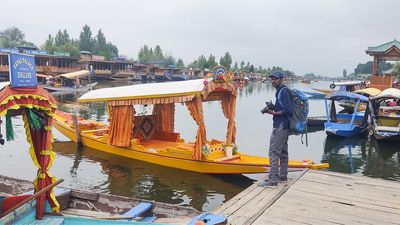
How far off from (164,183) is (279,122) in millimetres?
4735

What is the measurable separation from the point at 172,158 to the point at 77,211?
512 centimetres

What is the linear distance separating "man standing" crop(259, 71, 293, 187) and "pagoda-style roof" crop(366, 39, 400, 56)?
27.9m

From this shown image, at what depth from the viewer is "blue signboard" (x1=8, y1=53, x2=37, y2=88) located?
15.9 ft

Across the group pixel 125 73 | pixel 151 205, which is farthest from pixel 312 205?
pixel 125 73

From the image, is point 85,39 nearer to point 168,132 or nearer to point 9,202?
point 168,132

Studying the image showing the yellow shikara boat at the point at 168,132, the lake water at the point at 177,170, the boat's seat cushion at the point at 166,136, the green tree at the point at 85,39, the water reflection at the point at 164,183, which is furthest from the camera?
the green tree at the point at 85,39

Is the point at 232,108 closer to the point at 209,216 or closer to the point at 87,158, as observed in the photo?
the point at 87,158

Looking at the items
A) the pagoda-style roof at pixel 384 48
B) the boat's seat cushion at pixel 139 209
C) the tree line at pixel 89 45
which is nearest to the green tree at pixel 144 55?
the tree line at pixel 89 45

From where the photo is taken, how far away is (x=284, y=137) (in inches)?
293

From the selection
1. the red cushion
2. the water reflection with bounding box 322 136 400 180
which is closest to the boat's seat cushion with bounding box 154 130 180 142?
the water reflection with bounding box 322 136 400 180

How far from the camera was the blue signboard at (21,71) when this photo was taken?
15.9 ft

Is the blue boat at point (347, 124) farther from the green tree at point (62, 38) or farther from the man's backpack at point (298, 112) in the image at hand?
the green tree at point (62, 38)

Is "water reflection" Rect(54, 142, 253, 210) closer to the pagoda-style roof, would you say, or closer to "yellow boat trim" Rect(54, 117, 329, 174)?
"yellow boat trim" Rect(54, 117, 329, 174)

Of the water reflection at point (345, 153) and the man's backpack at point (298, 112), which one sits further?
the water reflection at point (345, 153)
